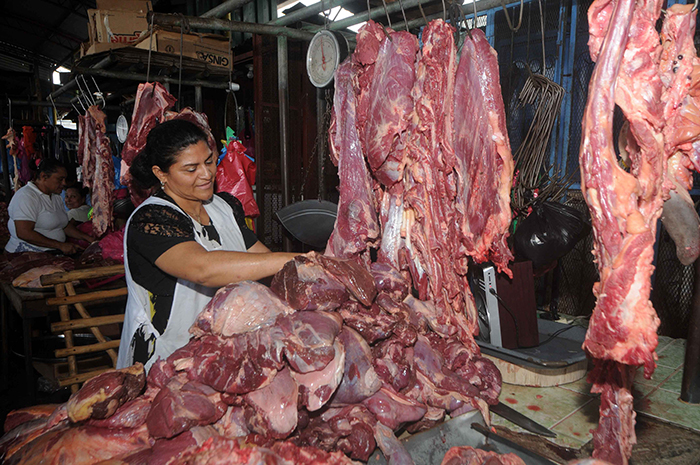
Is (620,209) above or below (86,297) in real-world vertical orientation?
above

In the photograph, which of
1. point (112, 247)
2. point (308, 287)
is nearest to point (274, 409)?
point (308, 287)

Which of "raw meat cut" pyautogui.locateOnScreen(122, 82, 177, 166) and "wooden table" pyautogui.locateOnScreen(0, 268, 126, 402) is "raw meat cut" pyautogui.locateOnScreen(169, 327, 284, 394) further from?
"raw meat cut" pyautogui.locateOnScreen(122, 82, 177, 166)

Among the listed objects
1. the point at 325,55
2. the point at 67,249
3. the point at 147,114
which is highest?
the point at 325,55

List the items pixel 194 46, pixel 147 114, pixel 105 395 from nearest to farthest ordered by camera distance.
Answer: pixel 105 395 → pixel 147 114 → pixel 194 46

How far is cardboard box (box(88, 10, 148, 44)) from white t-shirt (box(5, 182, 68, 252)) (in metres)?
2.31

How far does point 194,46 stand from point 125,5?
1263mm

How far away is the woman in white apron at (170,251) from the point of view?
2.14 meters

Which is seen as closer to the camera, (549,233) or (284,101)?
(549,233)

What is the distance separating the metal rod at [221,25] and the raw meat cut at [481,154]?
6.97 feet

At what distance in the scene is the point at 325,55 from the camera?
11.9 feet

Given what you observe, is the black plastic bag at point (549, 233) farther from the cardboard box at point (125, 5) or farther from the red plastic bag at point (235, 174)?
the cardboard box at point (125, 5)

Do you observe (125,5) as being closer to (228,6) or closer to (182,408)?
(228,6)

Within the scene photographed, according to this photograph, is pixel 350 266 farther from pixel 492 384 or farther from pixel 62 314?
pixel 62 314

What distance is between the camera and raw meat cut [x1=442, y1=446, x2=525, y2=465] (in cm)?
133
